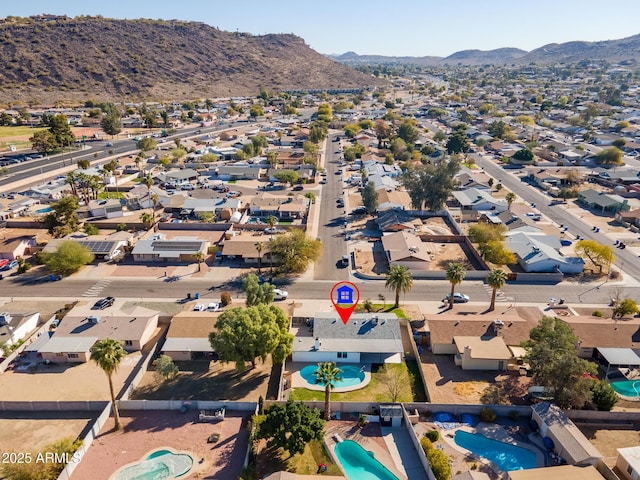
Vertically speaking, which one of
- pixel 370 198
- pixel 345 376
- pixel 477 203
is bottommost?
pixel 345 376

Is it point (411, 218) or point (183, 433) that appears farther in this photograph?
point (411, 218)

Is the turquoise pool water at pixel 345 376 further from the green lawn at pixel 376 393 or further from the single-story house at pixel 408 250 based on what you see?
the single-story house at pixel 408 250

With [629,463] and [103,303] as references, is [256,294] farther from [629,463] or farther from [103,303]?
[629,463]

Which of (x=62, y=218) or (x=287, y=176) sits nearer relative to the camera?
(x=62, y=218)

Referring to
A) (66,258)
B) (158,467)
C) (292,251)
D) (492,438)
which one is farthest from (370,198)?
(158,467)

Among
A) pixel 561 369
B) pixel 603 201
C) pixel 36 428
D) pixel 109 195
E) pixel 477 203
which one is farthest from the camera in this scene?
pixel 109 195

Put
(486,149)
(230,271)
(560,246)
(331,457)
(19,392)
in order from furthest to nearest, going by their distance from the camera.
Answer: (486,149) → (560,246) → (230,271) → (19,392) → (331,457)

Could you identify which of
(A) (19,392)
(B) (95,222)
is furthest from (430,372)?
(B) (95,222)

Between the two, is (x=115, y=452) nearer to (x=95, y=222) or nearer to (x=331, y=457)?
(x=331, y=457)
